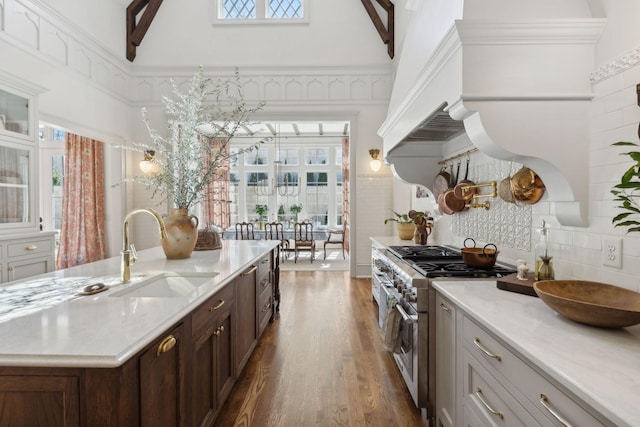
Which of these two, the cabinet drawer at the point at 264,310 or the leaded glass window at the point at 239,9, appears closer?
the cabinet drawer at the point at 264,310

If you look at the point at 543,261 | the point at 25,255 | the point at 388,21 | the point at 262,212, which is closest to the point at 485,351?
the point at 543,261

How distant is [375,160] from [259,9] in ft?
10.9

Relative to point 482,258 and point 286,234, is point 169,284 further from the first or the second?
point 286,234

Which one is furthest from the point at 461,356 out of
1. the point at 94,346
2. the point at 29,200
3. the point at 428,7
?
the point at 29,200

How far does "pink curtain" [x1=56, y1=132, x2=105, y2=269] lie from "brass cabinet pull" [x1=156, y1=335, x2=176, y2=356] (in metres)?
5.37

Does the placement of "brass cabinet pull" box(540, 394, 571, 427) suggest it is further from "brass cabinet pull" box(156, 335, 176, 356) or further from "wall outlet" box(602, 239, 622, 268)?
"brass cabinet pull" box(156, 335, 176, 356)

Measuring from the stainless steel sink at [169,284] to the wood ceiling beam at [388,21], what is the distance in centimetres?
525

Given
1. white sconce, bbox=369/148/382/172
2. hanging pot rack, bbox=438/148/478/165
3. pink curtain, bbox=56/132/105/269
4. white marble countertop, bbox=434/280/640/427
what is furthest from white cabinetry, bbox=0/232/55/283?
white sconce, bbox=369/148/382/172

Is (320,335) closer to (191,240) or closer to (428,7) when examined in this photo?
(191,240)

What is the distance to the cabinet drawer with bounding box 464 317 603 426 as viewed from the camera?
2.81 feet

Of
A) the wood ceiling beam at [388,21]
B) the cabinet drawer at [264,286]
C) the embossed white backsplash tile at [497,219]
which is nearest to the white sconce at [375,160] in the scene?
the wood ceiling beam at [388,21]

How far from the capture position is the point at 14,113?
3.11m

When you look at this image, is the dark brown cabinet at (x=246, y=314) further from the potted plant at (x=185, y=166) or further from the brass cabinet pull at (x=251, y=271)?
the potted plant at (x=185, y=166)

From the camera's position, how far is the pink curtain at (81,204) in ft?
18.3
